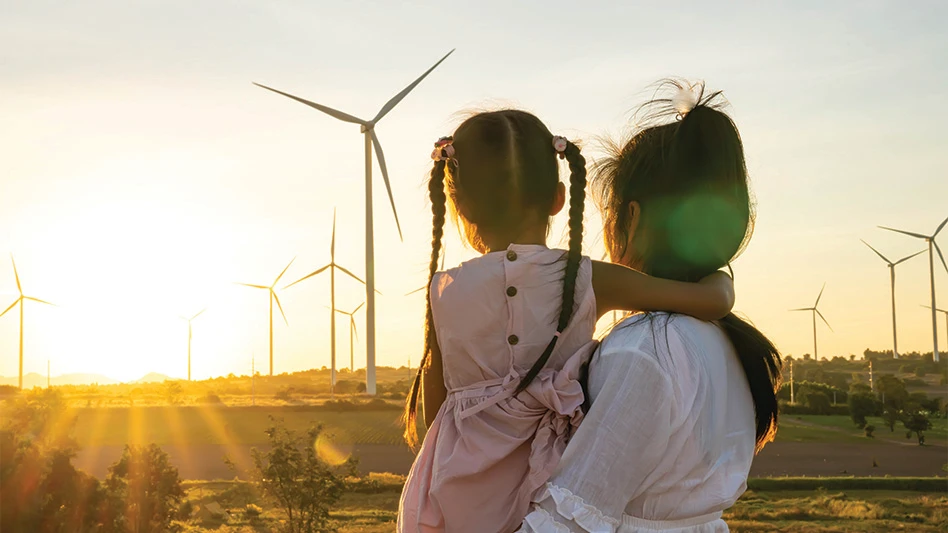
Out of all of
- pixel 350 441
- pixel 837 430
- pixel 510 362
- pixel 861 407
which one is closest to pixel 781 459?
pixel 837 430

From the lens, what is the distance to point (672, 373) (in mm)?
3334

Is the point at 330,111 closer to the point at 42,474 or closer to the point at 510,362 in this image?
the point at 42,474

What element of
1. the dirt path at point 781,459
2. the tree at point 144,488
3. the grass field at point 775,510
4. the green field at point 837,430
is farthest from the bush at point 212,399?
the tree at point 144,488

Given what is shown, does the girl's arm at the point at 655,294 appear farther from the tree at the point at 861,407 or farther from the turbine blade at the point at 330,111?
the tree at the point at 861,407

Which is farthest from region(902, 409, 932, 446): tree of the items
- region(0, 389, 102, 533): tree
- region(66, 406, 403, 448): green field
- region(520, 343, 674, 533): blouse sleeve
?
region(520, 343, 674, 533): blouse sleeve

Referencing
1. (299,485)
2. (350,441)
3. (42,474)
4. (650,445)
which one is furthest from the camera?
(350,441)

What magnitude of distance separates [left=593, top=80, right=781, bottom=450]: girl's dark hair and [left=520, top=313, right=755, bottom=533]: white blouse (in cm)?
34

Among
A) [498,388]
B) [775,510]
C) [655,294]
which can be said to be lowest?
[775,510]

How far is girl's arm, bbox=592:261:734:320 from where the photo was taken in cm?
381

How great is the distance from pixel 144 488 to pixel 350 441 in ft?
175

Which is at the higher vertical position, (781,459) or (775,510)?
(775,510)

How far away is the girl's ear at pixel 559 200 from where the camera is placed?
4281 mm

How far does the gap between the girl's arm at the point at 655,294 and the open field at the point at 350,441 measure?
7328cm

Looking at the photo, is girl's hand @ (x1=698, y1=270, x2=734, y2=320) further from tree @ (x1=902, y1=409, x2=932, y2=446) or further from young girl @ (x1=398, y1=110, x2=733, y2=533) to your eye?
tree @ (x1=902, y1=409, x2=932, y2=446)
